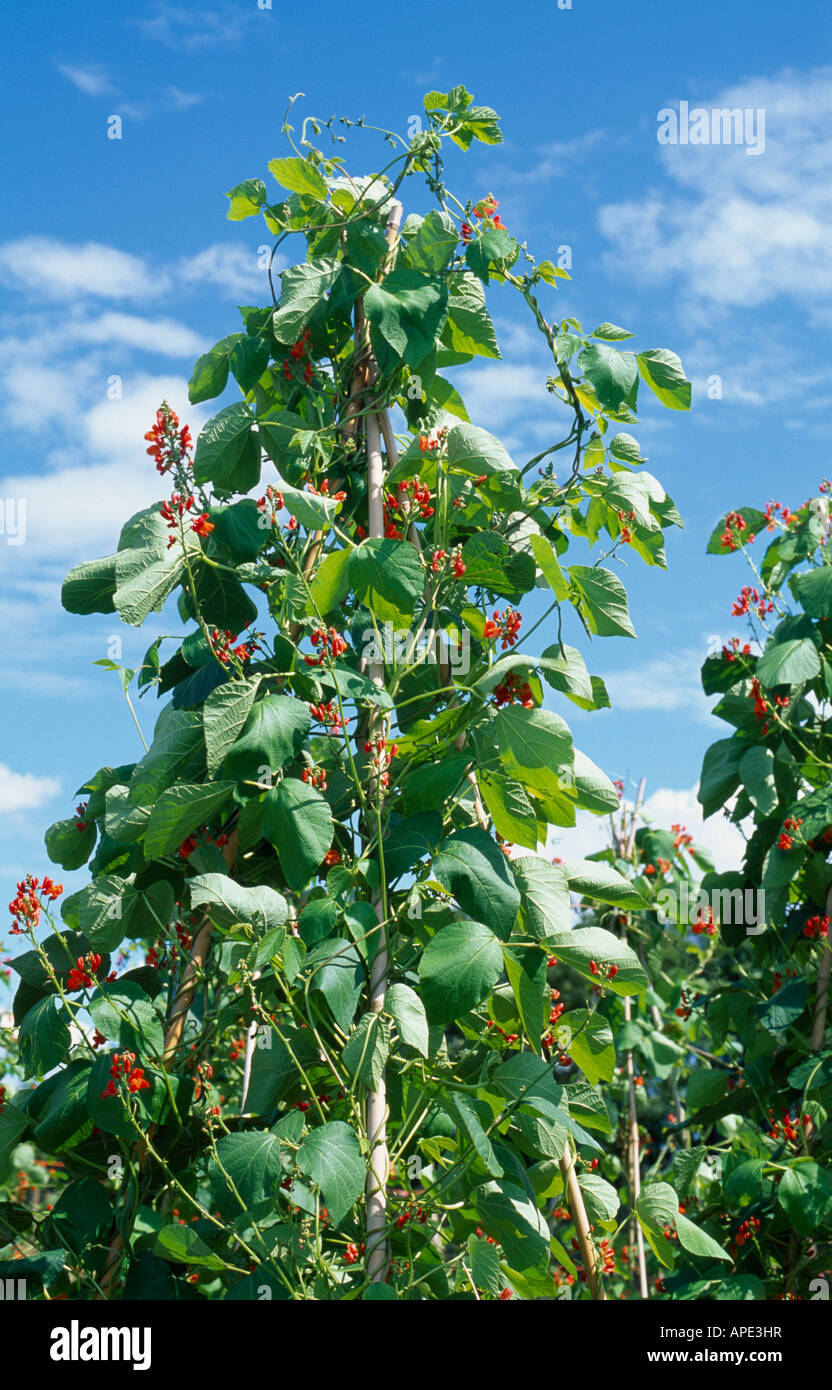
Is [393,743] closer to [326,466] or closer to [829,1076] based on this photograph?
[326,466]

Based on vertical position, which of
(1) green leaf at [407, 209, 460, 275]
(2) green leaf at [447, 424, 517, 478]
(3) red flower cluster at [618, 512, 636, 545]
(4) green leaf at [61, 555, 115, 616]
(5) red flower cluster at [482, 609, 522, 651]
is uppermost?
(1) green leaf at [407, 209, 460, 275]

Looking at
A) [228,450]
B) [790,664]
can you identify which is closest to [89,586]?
[228,450]

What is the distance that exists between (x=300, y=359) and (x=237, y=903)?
3.98 feet

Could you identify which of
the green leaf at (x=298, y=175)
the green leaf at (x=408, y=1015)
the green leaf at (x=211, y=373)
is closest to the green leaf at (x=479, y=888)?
the green leaf at (x=408, y=1015)

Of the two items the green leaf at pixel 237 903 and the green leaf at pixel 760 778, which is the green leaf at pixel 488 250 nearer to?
the green leaf at pixel 237 903

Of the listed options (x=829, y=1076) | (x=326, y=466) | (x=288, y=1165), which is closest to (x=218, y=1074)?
(x=829, y=1076)

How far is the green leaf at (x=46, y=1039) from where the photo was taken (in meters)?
2.15

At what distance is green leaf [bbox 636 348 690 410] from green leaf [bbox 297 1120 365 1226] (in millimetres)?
1621

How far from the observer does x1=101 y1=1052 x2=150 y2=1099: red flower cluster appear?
Result: 198 centimetres

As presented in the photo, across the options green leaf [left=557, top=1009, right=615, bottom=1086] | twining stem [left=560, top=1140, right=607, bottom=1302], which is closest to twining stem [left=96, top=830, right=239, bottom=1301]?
green leaf [left=557, top=1009, right=615, bottom=1086]

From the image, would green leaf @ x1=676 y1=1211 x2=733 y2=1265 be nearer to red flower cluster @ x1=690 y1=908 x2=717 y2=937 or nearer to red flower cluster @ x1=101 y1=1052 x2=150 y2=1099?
red flower cluster @ x1=101 y1=1052 x2=150 y2=1099

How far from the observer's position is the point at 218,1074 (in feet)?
14.6

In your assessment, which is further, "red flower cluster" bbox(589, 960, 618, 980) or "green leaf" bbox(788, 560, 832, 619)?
"green leaf" bbox(788, 560, 832, 619)
